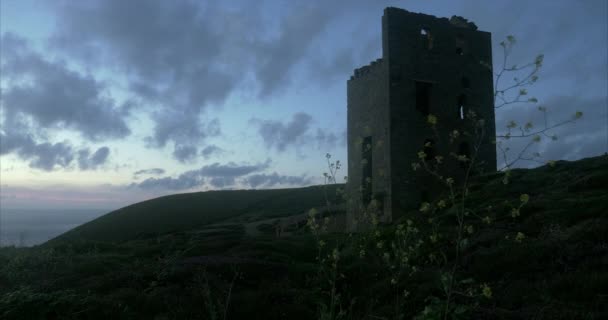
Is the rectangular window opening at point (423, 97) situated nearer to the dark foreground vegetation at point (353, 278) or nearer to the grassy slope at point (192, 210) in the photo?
the dark foreground vegetation at point (353, 278)

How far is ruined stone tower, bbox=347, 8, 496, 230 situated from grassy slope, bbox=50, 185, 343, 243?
22909mm

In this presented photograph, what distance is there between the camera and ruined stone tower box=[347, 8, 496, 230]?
1872 cm

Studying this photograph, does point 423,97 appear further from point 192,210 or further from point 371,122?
point 192,210

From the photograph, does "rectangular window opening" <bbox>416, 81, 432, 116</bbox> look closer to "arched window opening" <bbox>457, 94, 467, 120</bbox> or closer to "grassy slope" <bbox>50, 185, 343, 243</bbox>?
"arched window opening" <bbox>457, 94, 467, 120</bbox>

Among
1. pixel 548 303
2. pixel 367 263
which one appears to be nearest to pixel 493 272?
pixel 548 303

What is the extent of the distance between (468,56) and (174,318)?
1907 cm

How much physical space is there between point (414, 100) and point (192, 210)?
3717cm

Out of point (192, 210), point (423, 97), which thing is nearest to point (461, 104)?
point (423, 97)

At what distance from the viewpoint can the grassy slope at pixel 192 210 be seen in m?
41.9

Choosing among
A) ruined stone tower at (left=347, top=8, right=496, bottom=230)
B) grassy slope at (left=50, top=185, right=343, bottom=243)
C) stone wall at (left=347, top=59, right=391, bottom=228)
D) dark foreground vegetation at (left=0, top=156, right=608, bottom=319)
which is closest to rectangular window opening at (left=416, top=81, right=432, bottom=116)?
ruined stone tower at (left=347, top=8, right=496, bottom=230)

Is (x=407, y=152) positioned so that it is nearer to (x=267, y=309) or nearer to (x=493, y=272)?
(x=493, y=272)

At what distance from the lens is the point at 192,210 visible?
165ft

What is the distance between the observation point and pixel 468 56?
2061 centimetres

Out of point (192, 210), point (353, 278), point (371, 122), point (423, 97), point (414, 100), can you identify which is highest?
point (423, 97)
